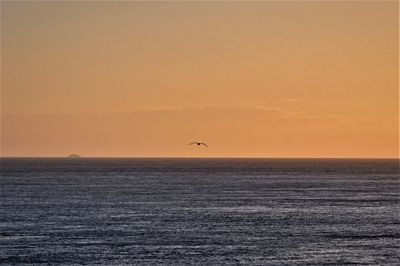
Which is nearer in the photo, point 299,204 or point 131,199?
point 299,204

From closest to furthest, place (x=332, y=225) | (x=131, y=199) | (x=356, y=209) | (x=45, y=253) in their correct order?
(x=45, y=253) < (x=332, y=225) < (x=356, y=209) < (x=131, y=199)

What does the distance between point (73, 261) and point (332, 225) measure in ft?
119

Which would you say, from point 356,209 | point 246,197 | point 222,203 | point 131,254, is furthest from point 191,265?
point 246,197

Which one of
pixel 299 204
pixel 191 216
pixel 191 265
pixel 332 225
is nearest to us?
pixel 191 265

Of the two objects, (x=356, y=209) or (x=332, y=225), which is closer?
(x=332, y=225)

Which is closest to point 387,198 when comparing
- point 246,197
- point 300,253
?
point 246,197

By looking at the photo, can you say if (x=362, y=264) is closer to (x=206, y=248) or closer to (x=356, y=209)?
(x=206, y=248)

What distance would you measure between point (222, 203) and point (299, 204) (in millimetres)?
11261

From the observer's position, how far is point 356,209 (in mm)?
111250

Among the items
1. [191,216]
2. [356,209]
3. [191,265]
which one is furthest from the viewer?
[356,209]

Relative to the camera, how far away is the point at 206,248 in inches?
2680

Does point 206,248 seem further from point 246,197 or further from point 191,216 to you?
point 246,197

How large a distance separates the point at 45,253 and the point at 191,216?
34.6m

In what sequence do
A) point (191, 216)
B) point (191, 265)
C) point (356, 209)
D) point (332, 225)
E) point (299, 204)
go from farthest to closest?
point (299, 204) < point (356, 209) < point (191, 216) < point (332, 225) < point (191, 265)
